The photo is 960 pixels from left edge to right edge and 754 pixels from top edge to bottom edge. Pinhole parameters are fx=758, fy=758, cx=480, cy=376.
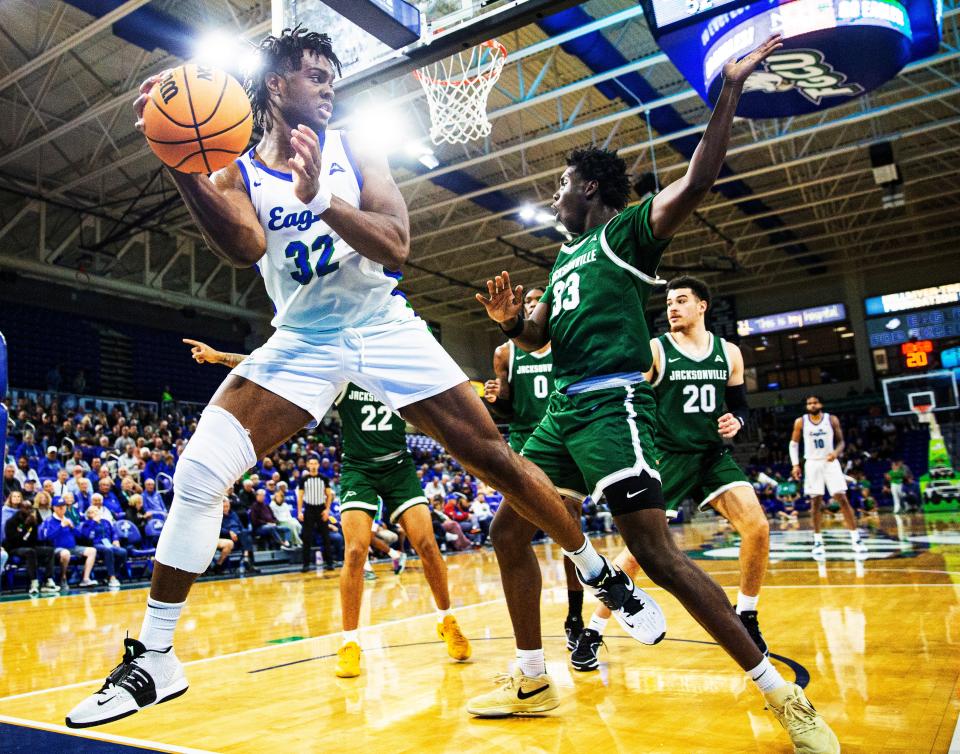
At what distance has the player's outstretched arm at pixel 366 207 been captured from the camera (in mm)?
2096

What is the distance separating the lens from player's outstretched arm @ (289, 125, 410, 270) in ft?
6.88

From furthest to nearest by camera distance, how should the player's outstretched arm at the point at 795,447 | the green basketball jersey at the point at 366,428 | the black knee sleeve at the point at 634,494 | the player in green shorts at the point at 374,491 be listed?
the player's outstretched arm at the point at 795,447 < the green basketball jersey at the point at 366,428 < the player in green shorts at the point at 374,491 < the black knee sleeve at the point at 634,494

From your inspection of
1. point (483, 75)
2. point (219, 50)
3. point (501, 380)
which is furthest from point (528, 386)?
point (219, 50)

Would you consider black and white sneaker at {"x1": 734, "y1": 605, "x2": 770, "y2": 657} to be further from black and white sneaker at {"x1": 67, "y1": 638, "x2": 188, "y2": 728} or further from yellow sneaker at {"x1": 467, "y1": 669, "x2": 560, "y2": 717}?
black and white sneaker at {"x1": 67, "y1": 638, "x2": 188, "y2": 728}

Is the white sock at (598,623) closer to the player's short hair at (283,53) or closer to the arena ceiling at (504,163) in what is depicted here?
the player's short hair at (283,53)

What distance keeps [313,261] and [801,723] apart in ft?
6.86

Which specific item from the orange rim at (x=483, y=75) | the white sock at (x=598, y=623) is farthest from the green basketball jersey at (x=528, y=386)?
the orange rim at (x=483, y=75)

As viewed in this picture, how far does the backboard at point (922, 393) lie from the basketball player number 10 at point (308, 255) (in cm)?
1872

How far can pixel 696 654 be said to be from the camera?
3.71m

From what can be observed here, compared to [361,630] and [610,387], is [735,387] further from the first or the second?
[361,630]

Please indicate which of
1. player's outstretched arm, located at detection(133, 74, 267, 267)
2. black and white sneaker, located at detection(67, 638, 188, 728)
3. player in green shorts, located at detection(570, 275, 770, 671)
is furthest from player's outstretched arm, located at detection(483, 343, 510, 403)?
black and white sneaker, located at detection(67, 638, 188, 728)

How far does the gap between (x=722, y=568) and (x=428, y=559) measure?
4191mm

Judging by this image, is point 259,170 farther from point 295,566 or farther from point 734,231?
point 734,231

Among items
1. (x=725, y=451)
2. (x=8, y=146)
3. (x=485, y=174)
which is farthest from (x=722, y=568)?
(x=8, y=146)
